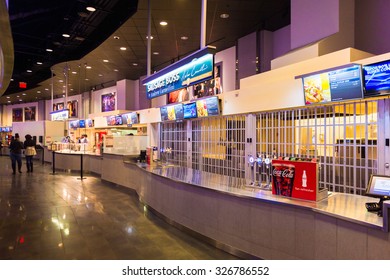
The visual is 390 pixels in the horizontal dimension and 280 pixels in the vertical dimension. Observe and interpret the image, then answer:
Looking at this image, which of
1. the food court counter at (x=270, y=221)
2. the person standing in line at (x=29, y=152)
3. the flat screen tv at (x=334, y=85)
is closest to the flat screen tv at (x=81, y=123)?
the person standing in line at (x=29, y=152)

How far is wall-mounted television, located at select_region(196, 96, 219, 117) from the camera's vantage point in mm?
7336

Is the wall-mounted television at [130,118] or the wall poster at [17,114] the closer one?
the wall-mounted television at [130,118]

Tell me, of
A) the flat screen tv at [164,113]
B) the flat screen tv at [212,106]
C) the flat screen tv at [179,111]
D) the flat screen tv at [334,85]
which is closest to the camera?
the flat screen tv at [334,85]

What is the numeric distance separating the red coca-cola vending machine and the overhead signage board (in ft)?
5.87

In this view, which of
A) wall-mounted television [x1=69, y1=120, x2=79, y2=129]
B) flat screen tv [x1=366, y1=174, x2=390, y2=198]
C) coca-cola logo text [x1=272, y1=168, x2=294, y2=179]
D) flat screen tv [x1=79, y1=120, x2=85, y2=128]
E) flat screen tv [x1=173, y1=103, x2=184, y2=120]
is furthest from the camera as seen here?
wall-mounted television [x1=69, y1=120, x2=79, y2=129]

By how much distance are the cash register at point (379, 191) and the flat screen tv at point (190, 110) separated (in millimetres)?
5697

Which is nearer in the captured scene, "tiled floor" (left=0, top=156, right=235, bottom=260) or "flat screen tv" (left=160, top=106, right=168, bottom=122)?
"tiled floor" (left=0, top=156, right=235, bottom=260)

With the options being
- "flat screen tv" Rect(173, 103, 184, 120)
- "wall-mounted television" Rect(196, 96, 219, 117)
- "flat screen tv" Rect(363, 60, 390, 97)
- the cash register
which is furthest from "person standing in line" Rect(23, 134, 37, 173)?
the cash register

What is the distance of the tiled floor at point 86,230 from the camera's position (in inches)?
145

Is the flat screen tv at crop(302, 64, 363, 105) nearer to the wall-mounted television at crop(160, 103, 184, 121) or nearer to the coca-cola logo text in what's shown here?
the coca-cola logo text

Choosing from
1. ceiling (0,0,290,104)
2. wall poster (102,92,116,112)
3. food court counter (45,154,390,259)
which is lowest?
food court counter (45,154,390,259)

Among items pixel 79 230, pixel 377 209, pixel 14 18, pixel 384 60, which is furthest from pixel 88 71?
pixel 377 209

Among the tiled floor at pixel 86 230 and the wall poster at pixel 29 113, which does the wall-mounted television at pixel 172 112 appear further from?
the wall poster at pixel 29 113
